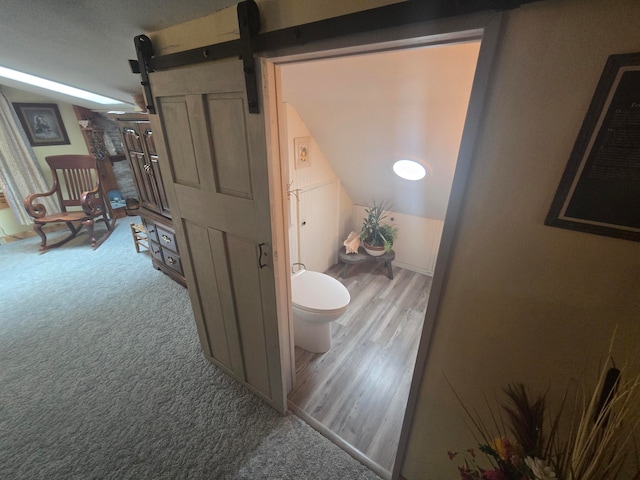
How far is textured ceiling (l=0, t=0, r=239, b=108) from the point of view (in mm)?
938

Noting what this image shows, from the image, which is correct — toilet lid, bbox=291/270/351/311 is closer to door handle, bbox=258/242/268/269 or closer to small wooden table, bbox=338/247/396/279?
door handle, bbox=258/242/268/269

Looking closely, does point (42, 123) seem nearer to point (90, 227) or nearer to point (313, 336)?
point (90, 227)

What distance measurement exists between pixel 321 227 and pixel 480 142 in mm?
2065

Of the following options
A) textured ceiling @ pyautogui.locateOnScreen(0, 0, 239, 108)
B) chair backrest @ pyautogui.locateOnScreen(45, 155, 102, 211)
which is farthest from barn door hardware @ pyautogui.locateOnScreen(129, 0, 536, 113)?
chair backrest @ pyautogui.locateOnScreen(45, 155, 102, 211)

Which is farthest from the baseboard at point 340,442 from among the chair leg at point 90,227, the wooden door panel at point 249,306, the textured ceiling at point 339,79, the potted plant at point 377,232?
the chair leg at point 90,227

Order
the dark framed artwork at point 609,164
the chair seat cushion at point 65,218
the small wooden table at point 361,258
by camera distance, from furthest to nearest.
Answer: the chair seat cushion at point 65,218, the small wooden table at point 361,258, the dark framed artwork at point 609,164

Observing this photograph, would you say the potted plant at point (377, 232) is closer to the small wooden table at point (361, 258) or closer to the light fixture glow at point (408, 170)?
the small wooden table at point (361, 258)

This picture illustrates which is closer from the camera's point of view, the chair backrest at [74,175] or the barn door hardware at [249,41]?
the barn door hardware at [249,41]

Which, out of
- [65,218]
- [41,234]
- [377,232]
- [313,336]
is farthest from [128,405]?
[41,234]

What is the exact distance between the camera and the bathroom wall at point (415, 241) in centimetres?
272

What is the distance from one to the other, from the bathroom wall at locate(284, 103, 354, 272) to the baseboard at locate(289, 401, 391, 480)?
1186 millimetres

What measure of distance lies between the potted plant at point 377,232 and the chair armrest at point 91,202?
3.58m

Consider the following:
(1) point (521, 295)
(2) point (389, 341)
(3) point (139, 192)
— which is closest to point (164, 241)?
(3) point (139, 192)

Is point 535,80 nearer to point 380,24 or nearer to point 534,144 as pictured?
point 534,144
